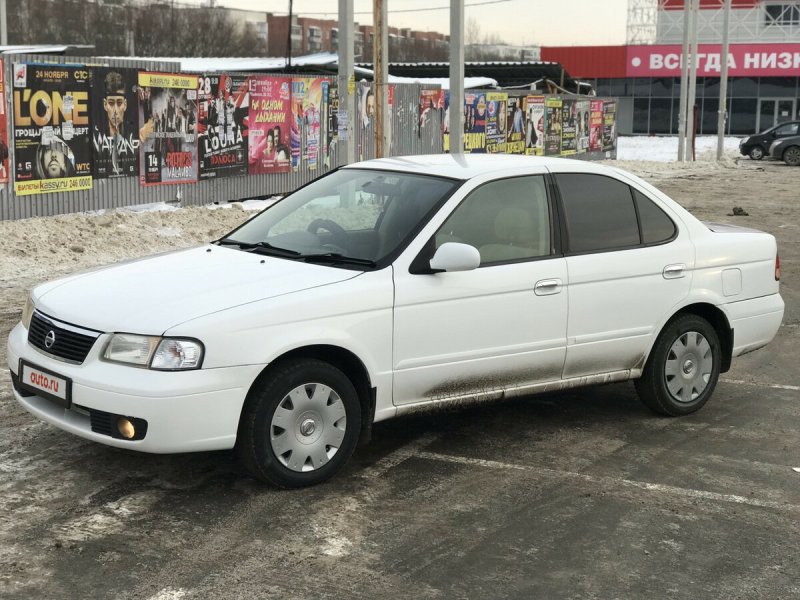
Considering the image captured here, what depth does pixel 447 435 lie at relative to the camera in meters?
6.48

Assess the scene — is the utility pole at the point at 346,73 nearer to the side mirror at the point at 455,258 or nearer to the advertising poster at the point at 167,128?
the advertising poster at the point at 167,128

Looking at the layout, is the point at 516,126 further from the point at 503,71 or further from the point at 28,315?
the point at 28,315

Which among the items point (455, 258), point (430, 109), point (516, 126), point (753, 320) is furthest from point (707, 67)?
point (455, 258)

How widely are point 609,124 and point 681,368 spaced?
35181mm

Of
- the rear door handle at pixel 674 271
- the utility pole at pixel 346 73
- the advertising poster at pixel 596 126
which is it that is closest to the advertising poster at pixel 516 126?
the advertising poster at pixel 596 126

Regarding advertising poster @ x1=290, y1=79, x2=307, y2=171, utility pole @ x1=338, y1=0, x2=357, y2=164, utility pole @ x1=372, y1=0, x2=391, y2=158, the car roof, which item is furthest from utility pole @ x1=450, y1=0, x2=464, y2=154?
the car roof

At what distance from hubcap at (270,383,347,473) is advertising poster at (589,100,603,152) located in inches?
1349

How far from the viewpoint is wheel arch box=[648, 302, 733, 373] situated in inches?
273

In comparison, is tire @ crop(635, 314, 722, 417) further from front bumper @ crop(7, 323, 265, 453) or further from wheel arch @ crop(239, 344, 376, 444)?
front bumper @ crop(7, 323, 265, 453)

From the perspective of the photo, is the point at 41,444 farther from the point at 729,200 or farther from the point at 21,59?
the point at 729,200

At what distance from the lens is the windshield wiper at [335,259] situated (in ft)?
18.8

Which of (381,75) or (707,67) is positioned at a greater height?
(707,67)

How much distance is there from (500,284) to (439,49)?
144353 millimetres

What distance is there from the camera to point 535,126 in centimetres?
3328
